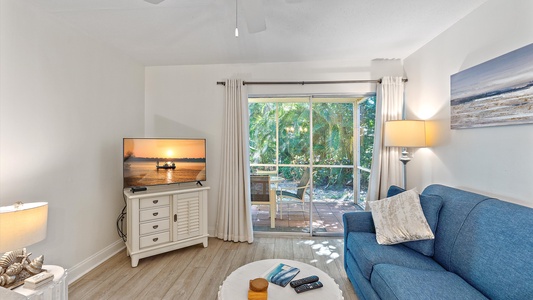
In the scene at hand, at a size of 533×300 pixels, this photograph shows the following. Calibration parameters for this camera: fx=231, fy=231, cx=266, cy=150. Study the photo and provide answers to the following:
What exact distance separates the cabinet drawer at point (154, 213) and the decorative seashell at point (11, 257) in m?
1.04

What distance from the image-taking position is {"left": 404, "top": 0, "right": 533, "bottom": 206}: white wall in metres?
1.65

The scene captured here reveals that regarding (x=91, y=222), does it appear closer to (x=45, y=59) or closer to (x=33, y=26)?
(x=45, y=59)

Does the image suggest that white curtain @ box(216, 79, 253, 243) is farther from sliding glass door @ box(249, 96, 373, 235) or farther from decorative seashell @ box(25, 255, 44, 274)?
decorative seashell @ box(25, 255, 44, 274)

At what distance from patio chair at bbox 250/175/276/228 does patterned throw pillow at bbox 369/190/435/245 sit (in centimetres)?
162

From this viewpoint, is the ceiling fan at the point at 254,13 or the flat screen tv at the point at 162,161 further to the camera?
the flat screen tv at the point at 162,161

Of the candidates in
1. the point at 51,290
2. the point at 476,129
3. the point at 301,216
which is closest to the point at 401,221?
the point at 476,129

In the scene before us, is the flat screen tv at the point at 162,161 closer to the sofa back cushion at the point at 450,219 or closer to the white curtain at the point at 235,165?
the white curtain at the point at 235,165

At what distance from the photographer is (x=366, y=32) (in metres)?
2.45

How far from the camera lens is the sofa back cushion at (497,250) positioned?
126 centimetres

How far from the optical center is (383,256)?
1788mm

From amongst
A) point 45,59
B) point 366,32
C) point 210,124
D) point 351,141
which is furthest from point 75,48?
point 351,141

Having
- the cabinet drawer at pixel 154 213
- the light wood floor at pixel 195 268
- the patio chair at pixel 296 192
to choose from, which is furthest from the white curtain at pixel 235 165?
the cabinet drawer at pixel 154 213

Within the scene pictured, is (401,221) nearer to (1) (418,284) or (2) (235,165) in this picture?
(1) (418,284)

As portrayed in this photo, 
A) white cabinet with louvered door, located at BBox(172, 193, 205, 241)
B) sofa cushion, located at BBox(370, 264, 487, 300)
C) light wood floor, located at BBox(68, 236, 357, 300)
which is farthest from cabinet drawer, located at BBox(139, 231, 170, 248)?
sofa cushion, located at BBox(370, 264, 487, 300)
